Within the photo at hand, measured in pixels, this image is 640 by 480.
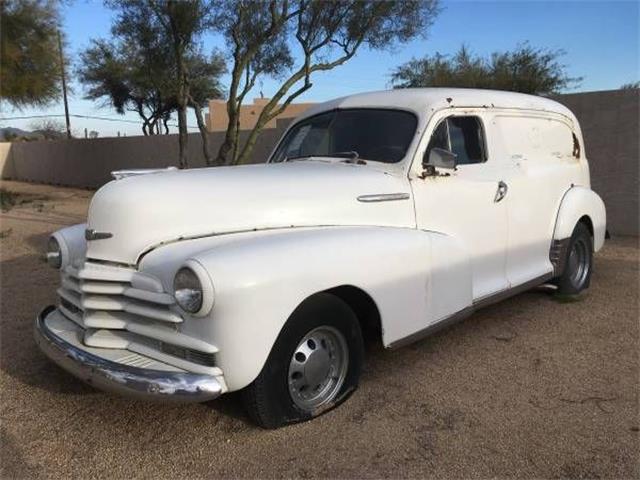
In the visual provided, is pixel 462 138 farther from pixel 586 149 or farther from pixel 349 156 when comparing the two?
pixel 586 149

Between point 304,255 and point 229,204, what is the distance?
0.64m

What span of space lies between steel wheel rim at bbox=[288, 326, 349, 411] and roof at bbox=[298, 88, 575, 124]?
6.17 ft

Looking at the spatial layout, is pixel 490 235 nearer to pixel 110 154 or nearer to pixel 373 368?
pixel 373 368

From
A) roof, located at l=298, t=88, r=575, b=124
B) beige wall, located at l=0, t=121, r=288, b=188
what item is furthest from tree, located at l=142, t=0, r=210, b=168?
roof, located at l=298, t=88, r=575, b=124

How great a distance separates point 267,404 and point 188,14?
11.9 meters

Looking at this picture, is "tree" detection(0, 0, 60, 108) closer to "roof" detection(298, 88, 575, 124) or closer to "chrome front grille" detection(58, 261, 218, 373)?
"roof" detection(298, 88, 575, 124)

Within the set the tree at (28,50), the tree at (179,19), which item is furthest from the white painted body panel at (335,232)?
the tree at (28,50)

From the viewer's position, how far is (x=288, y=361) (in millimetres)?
3357

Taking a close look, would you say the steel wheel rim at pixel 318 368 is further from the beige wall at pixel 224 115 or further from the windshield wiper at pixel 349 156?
the beige wall at pixel 224 115

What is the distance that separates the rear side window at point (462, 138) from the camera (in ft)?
15.3

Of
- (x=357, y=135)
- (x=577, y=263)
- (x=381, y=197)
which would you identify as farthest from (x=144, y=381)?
(x=577, y=263)

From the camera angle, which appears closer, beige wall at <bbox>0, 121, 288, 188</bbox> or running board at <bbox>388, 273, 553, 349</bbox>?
running board at <bbox>388, 273, 553, 349</bbox>

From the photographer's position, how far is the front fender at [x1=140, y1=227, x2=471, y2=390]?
304 centimetres

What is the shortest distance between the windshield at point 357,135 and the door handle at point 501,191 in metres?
0.92
